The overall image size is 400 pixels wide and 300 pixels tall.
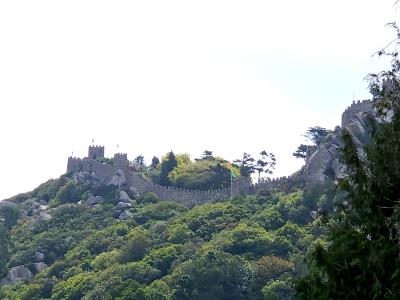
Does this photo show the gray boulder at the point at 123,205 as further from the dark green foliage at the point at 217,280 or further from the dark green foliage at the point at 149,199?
the dark green foliage at the point at 217,280

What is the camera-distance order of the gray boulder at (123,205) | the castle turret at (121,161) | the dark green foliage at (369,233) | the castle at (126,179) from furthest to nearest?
the castle turret at (121,161)
the gray boulder at (123,205)
the castle at (126,179)
the dark green foliage at (369,233)

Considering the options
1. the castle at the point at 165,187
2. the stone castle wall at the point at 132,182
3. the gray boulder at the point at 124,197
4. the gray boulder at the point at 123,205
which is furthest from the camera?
the gray boulder at the point at 124,197

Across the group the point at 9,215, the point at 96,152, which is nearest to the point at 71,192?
the point at 9,215

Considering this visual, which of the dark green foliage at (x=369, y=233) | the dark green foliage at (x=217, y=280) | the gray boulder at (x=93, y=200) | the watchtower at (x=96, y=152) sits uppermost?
the watchtower at (x=96, y=152)

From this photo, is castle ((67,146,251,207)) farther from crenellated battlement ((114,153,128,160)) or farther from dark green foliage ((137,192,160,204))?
dark green foliage ((137,192,160,204))

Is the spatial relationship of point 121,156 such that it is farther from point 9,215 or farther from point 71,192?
point 9,215

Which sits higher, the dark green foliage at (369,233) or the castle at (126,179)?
the castle at (126,179)

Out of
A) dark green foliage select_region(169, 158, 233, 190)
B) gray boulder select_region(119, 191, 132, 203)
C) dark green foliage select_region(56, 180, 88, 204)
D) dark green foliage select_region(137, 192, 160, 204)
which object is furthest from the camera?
dark green foliage select_region(56, 180, 88, 204)

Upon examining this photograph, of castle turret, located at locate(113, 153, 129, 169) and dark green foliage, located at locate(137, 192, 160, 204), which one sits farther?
castle turret, located at locate(113, 153, 129, 169)

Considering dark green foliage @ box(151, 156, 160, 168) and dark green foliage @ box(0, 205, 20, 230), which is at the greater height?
dark green foliage @ box(151, 156, 160, 168)

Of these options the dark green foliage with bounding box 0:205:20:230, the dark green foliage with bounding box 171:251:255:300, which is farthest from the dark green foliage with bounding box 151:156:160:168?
the dark green foliage with bounding box 171:251:255:300

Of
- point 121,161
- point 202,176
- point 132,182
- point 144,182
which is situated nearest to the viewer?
point 202,176

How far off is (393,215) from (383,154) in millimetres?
1479

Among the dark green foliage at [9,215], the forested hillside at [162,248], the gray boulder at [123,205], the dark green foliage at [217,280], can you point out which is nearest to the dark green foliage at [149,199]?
the forested hillside at [162,248]
